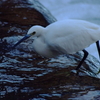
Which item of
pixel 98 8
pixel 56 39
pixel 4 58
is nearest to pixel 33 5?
pixel 4 58

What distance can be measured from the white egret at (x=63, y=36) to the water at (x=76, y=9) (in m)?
7.30

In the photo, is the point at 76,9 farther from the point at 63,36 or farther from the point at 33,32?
the point at 33,32

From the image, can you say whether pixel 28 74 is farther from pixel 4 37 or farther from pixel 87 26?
pixel 4 37

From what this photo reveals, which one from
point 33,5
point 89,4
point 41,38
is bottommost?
point 89,4

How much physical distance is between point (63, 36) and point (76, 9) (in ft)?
28.7

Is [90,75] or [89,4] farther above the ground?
[90,75]

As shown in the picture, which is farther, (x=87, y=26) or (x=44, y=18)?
(x=44, y=18)

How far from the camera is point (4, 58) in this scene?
16.4 ft

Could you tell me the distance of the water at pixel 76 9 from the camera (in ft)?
40.6

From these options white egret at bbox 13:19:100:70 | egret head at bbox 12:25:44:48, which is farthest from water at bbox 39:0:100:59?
egret head at bbox 12:25:44:48

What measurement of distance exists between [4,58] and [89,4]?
29.4ft

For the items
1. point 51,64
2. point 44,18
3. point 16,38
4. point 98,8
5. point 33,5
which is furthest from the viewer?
point 98,8

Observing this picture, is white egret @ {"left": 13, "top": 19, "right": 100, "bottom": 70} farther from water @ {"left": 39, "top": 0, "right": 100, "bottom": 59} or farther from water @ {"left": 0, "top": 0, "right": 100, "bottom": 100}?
water @ {"left": 39, "top": 0, "right": 100, "bottom": 59}

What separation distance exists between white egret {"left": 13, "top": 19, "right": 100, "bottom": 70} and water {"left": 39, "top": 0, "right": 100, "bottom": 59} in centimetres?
730
